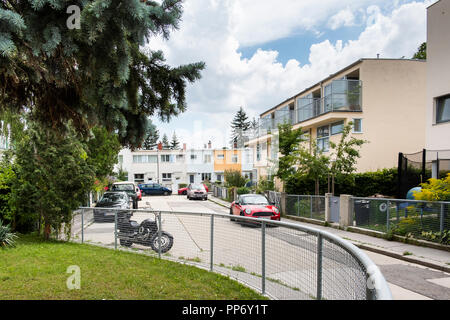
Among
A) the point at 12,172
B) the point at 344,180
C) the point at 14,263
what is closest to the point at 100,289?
the point at 14,263

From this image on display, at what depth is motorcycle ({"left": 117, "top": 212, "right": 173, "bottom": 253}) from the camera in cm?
805

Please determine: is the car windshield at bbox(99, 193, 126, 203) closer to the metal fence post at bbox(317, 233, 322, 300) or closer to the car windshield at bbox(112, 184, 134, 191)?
the car windshield at bbox(112, 184, 134, 191)

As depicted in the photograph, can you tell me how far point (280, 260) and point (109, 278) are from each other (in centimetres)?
311

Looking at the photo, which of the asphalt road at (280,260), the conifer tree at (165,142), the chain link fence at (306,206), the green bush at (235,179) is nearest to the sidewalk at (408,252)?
the asphalt road at (280,260)

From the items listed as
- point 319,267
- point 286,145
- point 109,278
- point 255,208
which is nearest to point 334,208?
point 255,208

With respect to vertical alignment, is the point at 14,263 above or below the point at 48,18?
below

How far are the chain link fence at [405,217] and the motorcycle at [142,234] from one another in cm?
732

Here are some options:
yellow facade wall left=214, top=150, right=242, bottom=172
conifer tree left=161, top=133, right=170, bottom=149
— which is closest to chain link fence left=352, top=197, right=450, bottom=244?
yellow facade wall left=214, top=150, right=242, bottom=172

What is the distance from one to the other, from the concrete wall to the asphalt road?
343 inches

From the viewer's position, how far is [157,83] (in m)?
5.31

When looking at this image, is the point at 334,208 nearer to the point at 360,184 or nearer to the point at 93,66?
the point at 360,184

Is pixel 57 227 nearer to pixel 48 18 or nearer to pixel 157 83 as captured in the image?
pixel 157 83

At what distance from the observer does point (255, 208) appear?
15.4 meters

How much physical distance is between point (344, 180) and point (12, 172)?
1567 centimetres
